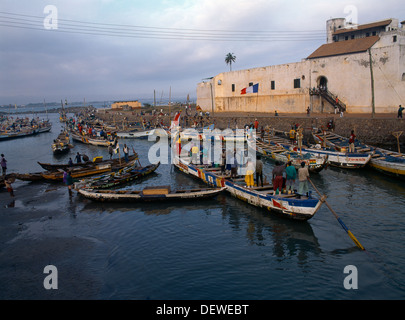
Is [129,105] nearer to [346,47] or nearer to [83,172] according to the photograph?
[346,47]

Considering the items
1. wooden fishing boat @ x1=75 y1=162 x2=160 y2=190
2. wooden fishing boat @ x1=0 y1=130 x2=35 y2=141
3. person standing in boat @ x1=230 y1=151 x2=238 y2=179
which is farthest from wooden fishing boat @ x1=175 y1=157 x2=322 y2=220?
wooden fishing boat @ x1=0 y1=130 x2=35 y2=141

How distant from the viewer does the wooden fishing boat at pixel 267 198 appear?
43.5 feet

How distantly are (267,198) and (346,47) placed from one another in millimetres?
33692

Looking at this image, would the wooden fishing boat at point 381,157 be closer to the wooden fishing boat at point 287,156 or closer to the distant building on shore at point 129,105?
the wooden fishing boat at point 287,156

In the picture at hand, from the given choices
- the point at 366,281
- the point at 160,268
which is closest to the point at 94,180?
the point at 160,268

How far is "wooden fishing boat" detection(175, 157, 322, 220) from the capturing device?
1327 centimetres

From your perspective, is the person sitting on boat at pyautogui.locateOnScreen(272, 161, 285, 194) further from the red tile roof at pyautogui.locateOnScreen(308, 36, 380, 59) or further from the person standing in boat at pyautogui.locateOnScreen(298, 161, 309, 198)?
the red tile roof at pyautogui.locateOnScreen(308, 36, 380, 59)

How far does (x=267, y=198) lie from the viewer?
579 inches

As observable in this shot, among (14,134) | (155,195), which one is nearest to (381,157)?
(155,195)

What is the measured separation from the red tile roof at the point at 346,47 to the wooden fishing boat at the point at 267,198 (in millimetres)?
28330

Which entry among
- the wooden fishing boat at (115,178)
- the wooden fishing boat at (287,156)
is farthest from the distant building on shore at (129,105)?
the wooden fishing boat at (115,178)

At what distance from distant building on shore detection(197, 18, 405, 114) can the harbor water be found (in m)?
18.1

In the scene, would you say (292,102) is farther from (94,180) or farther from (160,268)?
(160,268)

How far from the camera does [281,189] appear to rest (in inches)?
588
